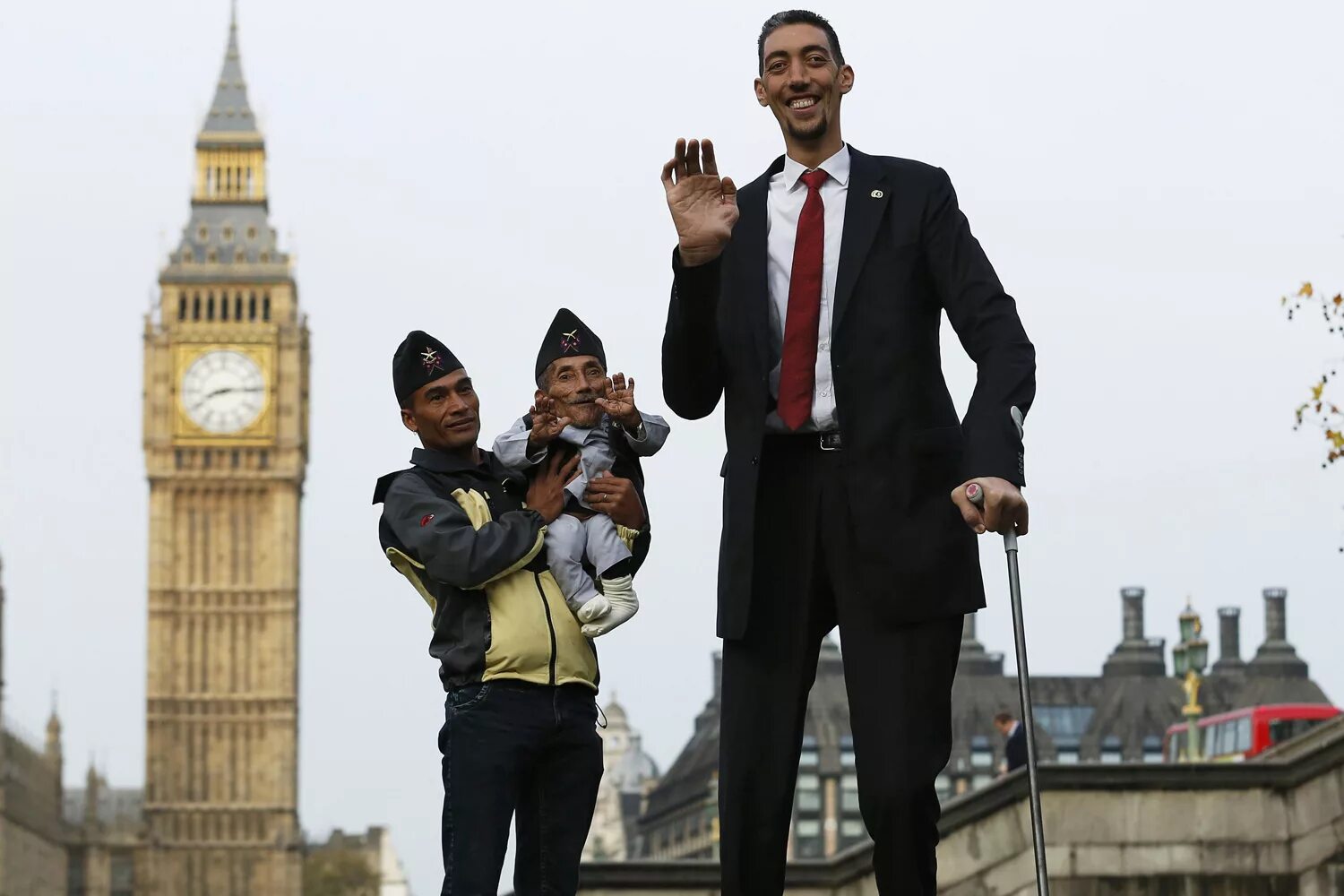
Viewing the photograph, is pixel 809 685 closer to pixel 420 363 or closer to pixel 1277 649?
pixel 420 363

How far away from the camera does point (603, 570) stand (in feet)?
17.7

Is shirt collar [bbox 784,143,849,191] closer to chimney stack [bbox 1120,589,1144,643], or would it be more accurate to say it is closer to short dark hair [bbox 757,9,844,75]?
short dark hair [bbox 757,9,844,75]

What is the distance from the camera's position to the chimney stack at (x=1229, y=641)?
332 ft

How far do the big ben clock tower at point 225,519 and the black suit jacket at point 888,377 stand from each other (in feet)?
272

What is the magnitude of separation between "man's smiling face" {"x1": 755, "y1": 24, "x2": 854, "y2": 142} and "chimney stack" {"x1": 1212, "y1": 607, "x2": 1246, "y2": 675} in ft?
320

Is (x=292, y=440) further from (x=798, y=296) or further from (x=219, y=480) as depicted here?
(x=798, y=296)

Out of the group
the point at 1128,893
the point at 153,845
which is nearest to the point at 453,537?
the point at 1128,893

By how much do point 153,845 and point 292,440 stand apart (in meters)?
12.8

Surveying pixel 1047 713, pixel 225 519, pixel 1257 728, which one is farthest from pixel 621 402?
pixel 1047 713

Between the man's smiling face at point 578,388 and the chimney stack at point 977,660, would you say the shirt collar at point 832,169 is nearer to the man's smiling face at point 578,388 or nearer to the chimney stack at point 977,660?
the man's smiling face at point 578,388

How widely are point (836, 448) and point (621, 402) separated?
45cm

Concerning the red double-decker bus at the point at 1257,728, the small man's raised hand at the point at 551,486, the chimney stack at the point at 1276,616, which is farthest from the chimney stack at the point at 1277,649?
the small man's raised hand at the point at 551,486

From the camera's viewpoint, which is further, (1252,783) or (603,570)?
(1252,783)

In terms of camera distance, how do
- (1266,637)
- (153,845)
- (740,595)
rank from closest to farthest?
(740,595)
(153,845)
(1266,637)
